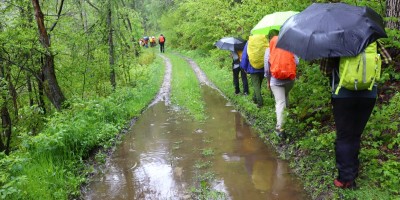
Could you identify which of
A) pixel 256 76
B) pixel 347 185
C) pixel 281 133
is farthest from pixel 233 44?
pixel 347 185

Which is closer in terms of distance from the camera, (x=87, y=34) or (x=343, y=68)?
(x=343, y=68)

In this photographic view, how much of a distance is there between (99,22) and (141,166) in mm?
7834

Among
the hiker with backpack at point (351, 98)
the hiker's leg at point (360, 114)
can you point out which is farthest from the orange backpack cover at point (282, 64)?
the hiker's leg at point (360, 114)

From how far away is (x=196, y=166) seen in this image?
5.56 meters

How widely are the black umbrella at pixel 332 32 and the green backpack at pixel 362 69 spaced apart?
0.31ft

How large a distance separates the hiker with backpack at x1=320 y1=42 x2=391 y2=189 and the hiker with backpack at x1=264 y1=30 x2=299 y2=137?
192 centimetres

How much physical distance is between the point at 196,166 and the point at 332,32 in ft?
10.2

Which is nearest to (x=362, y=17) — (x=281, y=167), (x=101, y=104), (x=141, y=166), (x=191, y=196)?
(x=281, y=167)

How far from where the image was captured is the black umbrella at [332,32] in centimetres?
362

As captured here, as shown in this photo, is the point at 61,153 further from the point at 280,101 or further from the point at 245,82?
the point at 245,82

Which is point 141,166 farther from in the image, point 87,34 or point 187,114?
point 87,34

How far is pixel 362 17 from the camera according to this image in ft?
12.5

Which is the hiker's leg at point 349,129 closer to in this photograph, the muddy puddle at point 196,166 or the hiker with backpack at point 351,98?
the hiker with backpack at point 351,98

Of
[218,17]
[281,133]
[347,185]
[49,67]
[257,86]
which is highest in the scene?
[218,17]
